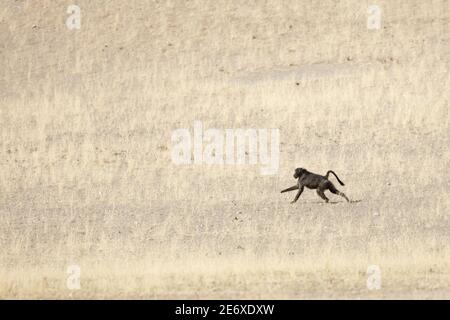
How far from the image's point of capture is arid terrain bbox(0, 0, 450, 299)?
23.7 metres

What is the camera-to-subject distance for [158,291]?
72.6ft

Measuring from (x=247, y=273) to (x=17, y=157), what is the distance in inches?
380

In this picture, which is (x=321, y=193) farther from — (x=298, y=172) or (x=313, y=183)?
(x=298, y=172)

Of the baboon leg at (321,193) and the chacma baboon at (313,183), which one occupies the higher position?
the chacma baboon at (313,183)

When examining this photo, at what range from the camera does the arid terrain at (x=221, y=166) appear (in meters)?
23.7

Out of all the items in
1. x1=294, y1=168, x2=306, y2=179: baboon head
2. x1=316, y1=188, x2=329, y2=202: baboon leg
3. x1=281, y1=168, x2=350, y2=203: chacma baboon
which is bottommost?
x1=316, y1=188, x2=329, y2=202: baboon leg

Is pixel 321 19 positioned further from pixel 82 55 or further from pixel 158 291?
pixel 158 291

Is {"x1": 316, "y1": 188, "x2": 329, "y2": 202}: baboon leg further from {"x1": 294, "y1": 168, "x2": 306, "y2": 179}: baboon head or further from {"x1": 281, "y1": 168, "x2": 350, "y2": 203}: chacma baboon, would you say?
{"x1": 294, "y1": 168, "x2": 306, "y2": 179}: baboon head

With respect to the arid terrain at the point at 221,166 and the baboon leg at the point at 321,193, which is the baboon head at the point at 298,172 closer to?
the baboon leg at the point at 321,193

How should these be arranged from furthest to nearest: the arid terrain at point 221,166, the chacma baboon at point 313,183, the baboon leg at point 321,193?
the baboon leg at point 321,193 → the chacma baboon at point 313,183 → the arid terrain at point 221,166

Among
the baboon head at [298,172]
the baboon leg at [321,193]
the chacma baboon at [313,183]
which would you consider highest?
the baboon head at [298,172]

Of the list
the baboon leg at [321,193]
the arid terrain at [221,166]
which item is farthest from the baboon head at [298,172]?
the arid terrain at [221,166]

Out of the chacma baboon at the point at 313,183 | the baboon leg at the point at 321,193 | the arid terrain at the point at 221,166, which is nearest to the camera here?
the arid terrain at the point at 221,166

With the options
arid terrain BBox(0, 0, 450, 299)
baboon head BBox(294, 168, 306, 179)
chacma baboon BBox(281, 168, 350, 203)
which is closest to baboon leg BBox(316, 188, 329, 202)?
chacma baboon BBox(281, 168, 350, 203)
